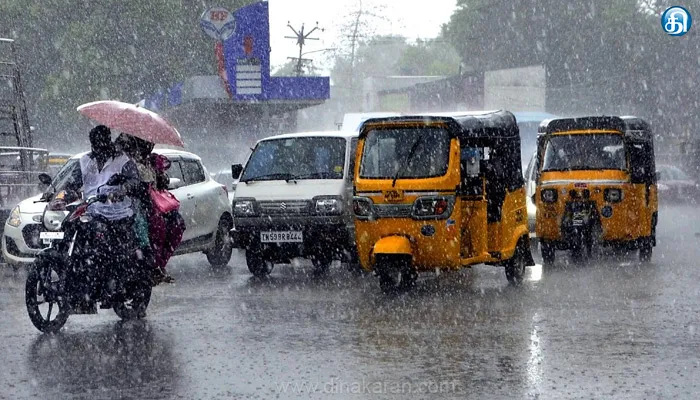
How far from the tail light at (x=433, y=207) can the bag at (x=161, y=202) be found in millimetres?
2882

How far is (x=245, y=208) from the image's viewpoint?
14516mm

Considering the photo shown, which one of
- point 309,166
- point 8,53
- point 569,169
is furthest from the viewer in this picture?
point 8,53

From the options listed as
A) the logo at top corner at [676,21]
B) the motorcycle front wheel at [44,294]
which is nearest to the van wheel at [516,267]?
the motorcycle front wheel at [44,294]

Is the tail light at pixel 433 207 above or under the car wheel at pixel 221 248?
above

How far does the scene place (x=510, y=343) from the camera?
9000 millimetres

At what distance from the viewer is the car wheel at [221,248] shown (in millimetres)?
16359

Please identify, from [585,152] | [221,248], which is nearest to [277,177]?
[221,248]

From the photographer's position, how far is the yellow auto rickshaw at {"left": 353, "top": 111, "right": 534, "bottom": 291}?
40.6ft

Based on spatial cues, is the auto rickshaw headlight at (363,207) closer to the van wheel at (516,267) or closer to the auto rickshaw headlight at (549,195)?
the van wheel at (516,267)

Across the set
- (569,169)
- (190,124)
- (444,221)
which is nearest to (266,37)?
(190,124)

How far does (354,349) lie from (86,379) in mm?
2143

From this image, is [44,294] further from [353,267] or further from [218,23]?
[218,23]

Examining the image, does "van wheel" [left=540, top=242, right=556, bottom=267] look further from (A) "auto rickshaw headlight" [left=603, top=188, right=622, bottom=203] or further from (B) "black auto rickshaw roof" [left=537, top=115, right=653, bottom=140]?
(B) "black auto rickshaw roof" [left=537, top=115, right=653, bottom=140]

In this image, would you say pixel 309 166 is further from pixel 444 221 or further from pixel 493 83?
pixel 493 83
